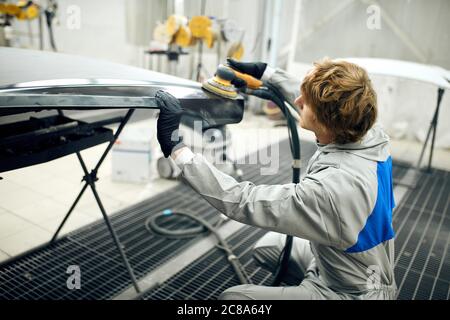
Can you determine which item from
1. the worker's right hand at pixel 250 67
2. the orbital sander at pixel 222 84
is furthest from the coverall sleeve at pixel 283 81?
the orbital sander at pixel 222 84

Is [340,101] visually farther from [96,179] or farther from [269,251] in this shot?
[96,179]

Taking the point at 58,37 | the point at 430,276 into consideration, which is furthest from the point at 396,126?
the point at 58,37

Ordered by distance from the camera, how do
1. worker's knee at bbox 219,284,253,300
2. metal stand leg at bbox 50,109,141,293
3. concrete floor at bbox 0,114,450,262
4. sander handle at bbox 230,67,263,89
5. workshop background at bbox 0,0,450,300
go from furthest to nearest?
1. concrete floor at bbox 0,114,450,262
2. workshop background at bbox 0,0,450,300
3. metal stand leg at bbox 50,109,141,293
4. sander handle at bbox 230,67,263,89
5. worker's knee at bbox 219,284,253,300

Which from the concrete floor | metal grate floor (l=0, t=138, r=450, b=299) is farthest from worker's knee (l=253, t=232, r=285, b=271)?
the concrete floor

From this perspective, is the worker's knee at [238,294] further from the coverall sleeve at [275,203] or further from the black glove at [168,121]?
the black glove at [168,121]

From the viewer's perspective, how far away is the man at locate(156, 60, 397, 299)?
3.50 feet

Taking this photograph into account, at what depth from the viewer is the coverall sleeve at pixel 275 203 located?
1056mm

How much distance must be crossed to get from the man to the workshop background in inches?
28.8

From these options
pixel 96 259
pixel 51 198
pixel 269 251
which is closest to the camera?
pixel 269 251

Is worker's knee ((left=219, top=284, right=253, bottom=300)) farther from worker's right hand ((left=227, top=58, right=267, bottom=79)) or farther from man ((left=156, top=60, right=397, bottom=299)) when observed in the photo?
worker's right hand ((left=227, top=58, right=267, bottom=79))

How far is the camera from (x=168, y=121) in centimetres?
110

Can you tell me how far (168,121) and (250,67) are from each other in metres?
0.65

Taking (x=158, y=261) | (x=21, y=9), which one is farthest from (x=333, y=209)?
(x=21, y=9)
